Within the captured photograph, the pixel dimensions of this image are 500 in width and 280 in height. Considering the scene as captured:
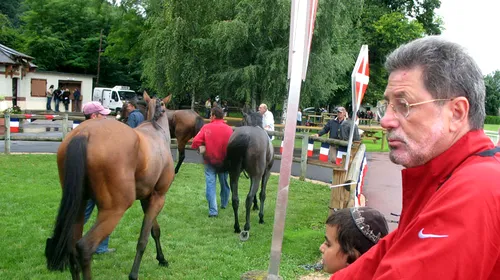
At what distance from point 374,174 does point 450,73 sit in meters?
12.2

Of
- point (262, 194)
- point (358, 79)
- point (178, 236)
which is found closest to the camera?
point (358, 79)

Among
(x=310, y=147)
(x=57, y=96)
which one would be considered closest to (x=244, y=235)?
(x=310, y=147)

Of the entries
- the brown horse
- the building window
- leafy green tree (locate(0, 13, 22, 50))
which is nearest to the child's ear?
the brown horse

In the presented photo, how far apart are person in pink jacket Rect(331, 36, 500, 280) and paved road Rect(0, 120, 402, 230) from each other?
572cm

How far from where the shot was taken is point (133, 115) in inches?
315

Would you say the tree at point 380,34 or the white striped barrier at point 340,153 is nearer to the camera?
the white striped barrier at point 340,153

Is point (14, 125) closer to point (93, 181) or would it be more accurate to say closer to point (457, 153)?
point (93, 181)

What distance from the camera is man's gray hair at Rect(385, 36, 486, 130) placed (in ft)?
4.08

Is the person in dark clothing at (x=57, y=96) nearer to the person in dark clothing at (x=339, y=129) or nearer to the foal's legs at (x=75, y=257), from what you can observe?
the person in dark clothing at (x=339, y=129)

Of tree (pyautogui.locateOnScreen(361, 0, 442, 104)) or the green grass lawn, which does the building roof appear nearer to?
the green grass lawn

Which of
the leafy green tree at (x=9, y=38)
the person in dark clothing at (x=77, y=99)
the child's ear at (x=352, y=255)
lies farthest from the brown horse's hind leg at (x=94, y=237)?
the leafy green tree at (x=9, y=38)

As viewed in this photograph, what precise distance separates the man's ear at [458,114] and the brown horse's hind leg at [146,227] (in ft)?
13.9

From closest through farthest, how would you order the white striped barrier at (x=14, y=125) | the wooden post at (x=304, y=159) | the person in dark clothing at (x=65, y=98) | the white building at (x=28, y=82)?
the wooden post at (x=304, y=159) < the white striped barrier at (x=14, y=125) < the white building at (x=28, y=82) < the person in dark clothing at (x=65, y=98)

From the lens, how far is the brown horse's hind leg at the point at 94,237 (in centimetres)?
407
